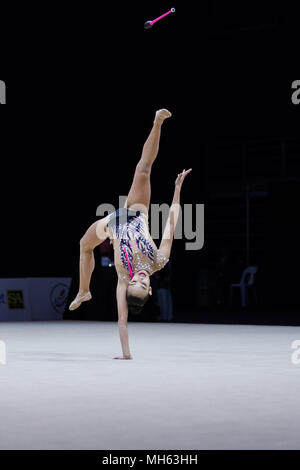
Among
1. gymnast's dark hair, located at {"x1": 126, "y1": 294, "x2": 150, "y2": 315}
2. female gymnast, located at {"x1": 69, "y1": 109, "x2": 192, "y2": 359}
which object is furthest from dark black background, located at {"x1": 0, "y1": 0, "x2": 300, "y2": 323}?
gymnast's dark hair, located at {"x1": 126, "y1": 294, "x2": 150, "y2": 315}

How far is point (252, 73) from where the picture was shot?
1823 centimetres

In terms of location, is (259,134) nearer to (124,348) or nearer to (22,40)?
(22,40)

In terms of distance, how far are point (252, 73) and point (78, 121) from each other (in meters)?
4.53

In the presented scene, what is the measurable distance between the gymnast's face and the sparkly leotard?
14 cm

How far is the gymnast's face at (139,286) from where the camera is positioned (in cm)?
727

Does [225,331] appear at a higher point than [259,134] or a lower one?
lower

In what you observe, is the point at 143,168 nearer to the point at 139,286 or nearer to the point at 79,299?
the point at 139,286

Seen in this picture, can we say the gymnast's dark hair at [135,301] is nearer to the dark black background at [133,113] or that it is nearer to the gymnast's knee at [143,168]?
the gymnast's knee at [143,168]

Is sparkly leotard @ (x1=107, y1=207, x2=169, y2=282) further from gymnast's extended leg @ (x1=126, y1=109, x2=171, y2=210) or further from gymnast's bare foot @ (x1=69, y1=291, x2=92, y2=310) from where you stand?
gymnast's bare foot @ (x1=69, y1=291, x2=92, y2=310)

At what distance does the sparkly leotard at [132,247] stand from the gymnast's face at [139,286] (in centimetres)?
14

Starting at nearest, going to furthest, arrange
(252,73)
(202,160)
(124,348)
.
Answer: (124,348), (252,73), (202,160)

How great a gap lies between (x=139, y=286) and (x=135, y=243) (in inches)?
19.8

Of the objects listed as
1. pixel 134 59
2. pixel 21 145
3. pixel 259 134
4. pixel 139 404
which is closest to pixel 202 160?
pixel 259 134

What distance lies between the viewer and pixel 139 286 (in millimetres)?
7281
